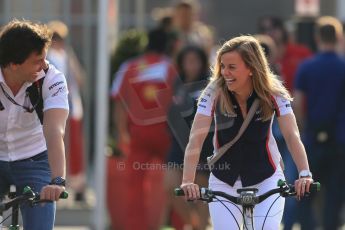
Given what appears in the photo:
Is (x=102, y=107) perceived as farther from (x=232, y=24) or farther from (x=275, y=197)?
(x=232, y=24)

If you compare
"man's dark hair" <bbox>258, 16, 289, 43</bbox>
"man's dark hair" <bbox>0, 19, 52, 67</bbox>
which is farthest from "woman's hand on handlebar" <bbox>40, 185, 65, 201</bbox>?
"man's dark hair" <bbox>258, 16, 289, 43</bbox>

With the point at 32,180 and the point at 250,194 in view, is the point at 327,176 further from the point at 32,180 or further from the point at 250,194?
the point at 32,180

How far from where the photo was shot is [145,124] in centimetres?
1100

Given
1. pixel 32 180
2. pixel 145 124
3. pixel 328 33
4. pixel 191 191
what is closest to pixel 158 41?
pixel 145 124

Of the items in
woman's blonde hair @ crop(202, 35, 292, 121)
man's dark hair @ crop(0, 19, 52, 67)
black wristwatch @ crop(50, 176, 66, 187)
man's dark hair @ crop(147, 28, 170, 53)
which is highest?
man's dark hair @ crop(0, 19, 52, 67)

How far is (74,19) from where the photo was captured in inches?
557

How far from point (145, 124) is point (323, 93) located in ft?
5.25

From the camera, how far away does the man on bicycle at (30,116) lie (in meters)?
6.75

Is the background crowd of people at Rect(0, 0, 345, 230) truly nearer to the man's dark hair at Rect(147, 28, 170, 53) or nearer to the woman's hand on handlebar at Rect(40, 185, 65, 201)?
the man's dark hair at Rect(147, 28, 170, 53)

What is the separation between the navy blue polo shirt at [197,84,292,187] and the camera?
277 inches

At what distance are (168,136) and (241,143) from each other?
154 inches

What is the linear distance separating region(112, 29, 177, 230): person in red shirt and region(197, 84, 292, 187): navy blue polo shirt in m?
3.52

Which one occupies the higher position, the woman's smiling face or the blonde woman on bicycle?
the woman's smiling face

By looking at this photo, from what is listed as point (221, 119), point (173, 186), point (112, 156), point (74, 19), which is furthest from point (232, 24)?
point (221, 119)
